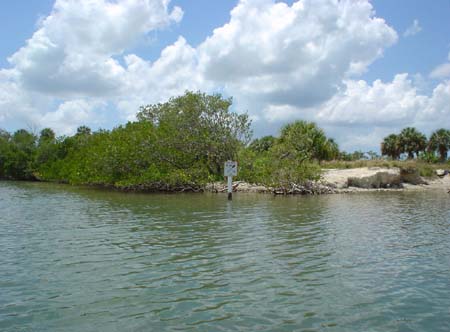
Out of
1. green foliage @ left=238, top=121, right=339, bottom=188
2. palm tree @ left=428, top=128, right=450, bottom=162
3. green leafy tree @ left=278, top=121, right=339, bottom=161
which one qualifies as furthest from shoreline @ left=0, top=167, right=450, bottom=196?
palm tree @ left=428, top=128, right=450, bottom=162

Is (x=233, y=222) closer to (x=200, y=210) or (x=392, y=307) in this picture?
(x=200, y=210)

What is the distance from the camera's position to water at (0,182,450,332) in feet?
18.8

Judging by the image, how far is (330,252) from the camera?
32.6ft

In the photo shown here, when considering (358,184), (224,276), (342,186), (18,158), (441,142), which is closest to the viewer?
(224,276)

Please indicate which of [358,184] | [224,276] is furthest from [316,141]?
[224,276]

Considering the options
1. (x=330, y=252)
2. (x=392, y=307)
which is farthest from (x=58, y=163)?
(x=392, y=307)

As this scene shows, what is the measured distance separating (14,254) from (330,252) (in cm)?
756

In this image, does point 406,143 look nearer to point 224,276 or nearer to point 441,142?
point 441,142

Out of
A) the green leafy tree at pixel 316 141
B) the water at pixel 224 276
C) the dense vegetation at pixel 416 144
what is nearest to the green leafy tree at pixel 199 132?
the green leafy tree at pixel 316 141

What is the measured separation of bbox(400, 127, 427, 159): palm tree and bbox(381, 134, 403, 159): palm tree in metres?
0.69

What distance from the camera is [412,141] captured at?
5859cm

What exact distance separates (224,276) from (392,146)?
191 feet

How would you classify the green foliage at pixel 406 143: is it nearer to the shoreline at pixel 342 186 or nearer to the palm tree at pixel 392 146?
the palm tree at pixel 392 146

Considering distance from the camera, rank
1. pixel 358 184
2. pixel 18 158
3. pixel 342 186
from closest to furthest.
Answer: pixel 342 186 → pixel 358 184 → pixel 18 158
